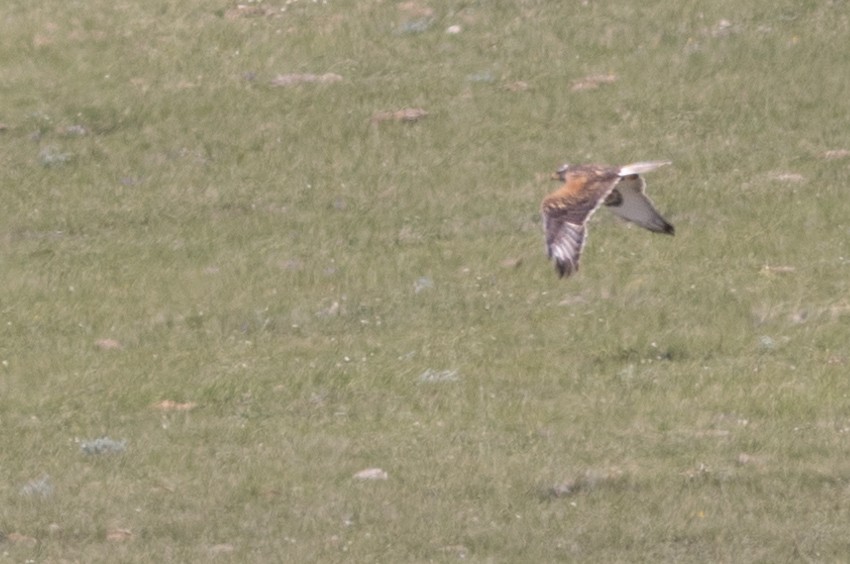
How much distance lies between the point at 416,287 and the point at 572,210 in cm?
1111

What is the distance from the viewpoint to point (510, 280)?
26906 mm

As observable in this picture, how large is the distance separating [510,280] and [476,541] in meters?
9.90

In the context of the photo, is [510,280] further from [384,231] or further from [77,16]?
[77,16]

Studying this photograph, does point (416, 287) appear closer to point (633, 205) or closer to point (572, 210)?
point (633, 205)

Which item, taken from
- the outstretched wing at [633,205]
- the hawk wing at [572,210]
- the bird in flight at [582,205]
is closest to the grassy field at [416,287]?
the outstretched wing at [633,205]

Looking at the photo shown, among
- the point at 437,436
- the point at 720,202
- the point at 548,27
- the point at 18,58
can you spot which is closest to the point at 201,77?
the point at 18,58

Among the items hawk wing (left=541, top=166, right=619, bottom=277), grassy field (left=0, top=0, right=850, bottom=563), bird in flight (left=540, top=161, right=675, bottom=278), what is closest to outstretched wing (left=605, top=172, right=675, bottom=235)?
bird in flight (left=540, top=161, right=675, bottom=278)

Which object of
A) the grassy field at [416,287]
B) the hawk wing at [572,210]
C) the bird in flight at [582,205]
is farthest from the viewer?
the grassy field at [416,287]

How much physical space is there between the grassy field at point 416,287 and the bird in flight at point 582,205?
8.70 ft

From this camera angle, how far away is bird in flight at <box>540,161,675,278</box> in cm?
1502

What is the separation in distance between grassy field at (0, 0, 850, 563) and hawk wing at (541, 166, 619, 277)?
314 centimetres

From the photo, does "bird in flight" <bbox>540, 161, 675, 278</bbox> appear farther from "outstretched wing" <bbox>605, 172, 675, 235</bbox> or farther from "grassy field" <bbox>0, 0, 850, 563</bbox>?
"grassy field" <bbox>0, 0, 850, 563</bbox>

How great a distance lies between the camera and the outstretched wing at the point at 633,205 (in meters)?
18.6

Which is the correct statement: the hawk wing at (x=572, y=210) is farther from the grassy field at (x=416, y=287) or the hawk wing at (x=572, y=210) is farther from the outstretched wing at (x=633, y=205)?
the grassy field at (x=416, y=287)
